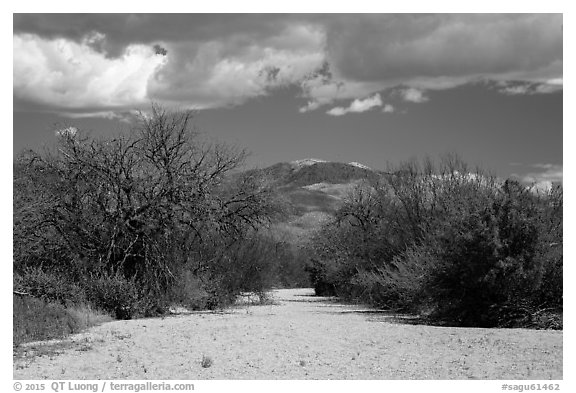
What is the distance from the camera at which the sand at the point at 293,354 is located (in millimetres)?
12531

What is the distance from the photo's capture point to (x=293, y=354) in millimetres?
15070

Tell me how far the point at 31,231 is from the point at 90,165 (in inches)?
137

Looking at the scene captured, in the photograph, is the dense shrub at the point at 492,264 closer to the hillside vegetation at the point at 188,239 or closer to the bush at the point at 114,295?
the hillside vegetation at the point at 188,239

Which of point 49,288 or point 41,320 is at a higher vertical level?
point 49,288

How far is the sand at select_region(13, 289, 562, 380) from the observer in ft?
41.1

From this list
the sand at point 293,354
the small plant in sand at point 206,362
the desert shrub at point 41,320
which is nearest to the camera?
the sand at point 293,354

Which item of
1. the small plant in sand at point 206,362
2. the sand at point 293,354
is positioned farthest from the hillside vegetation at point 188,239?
the small plant in sand at point 206,362

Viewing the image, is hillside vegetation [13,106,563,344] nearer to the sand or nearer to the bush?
the bush

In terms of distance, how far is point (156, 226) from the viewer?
2595cm

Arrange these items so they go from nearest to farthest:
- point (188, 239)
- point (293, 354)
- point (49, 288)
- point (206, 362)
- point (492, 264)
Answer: point (206, 362) < point (293, 354) < point (492, 264) < point (49, 288) < point (188, 239)

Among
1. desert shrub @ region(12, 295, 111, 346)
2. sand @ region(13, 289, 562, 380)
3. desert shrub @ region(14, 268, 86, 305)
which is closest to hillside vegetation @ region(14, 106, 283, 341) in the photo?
desert shrub @ region(14, 268, 86, 305)

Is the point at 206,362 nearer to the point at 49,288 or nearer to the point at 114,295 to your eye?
the point at 49,288

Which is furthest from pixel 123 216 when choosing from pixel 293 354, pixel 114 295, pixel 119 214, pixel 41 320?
pixel 293 354
